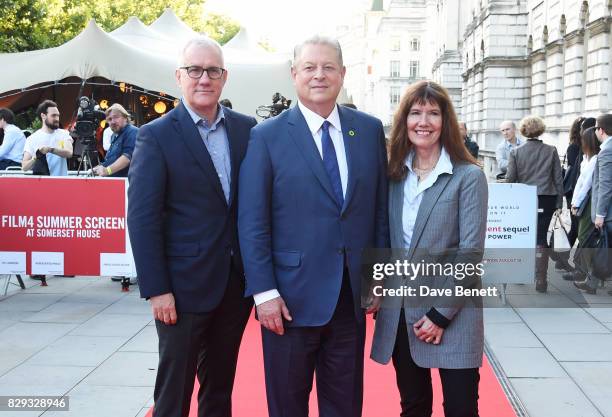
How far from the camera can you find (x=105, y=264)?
7.93 meters

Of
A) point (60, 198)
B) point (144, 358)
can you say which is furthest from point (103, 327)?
point (60, 198)

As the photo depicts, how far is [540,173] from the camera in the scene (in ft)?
27.7

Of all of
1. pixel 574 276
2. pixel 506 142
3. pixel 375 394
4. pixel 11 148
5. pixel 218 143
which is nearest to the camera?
pixel 218 143

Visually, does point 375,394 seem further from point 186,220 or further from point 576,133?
point 576,133

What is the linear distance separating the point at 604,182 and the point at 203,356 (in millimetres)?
5377

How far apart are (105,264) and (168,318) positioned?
4595 millimetres

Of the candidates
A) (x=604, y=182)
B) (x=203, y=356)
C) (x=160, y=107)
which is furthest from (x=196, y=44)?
(x=160, y=107)

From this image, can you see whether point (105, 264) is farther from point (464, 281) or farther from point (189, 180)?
point (464, 281)

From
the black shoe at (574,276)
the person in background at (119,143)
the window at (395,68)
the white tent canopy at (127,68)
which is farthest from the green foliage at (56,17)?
the window at (395,68)

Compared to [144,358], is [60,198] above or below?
above

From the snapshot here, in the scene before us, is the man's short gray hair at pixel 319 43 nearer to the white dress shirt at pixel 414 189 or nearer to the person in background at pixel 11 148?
the white dress shirt at pixel 414 189

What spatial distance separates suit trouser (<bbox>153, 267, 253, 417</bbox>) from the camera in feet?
11.9

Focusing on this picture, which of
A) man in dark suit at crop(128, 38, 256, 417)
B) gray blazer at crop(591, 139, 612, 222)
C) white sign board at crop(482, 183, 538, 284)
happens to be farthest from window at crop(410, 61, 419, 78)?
man in dark suit at crop(128, 38, 256, 417)

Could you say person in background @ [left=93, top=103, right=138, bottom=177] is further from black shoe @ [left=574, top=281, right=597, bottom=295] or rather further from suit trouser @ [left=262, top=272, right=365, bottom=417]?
suit trouser @ [left=262, top=272, right=365, bottom=417]
